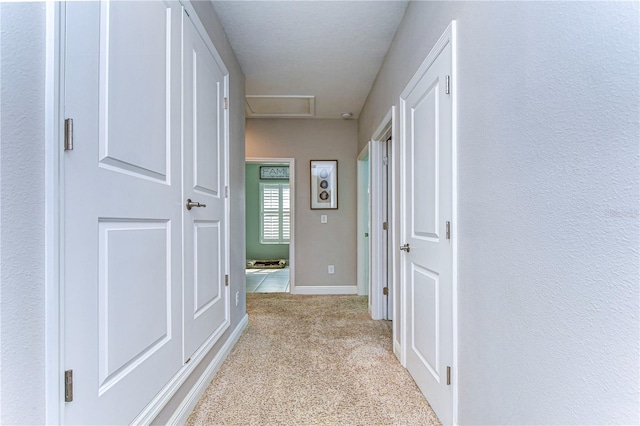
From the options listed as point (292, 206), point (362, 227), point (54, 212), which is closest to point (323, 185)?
point (292, 206)

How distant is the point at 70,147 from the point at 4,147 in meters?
0.18

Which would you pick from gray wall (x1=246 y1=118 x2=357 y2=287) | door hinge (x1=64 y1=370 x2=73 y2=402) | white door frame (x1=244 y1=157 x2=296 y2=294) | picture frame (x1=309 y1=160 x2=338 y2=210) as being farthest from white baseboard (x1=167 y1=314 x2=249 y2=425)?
picture frame (x1=309 y1=160 x2=338 y2=210)

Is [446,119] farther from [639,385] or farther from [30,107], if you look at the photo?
[30,107]

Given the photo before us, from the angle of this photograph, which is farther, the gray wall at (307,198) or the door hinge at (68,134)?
the gray wall at (307,198)

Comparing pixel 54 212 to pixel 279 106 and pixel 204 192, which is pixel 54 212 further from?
pixel 279 106

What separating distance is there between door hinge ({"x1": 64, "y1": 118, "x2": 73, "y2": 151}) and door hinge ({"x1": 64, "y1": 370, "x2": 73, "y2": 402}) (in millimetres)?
587

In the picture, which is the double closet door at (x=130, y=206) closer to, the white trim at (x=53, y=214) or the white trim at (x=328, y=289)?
the white trim at (x=53, y=214)

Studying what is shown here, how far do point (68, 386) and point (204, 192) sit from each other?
1187 millimetres

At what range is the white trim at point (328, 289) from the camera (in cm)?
436

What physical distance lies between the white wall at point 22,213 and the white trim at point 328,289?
366 centimetres

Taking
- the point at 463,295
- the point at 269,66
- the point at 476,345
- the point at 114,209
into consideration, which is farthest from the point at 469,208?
the point at 269,66

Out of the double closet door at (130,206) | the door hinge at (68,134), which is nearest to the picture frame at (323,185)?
the double closet door at (130,206)

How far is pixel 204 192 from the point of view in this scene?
1883mm

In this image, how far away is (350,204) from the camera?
4.41 meters
